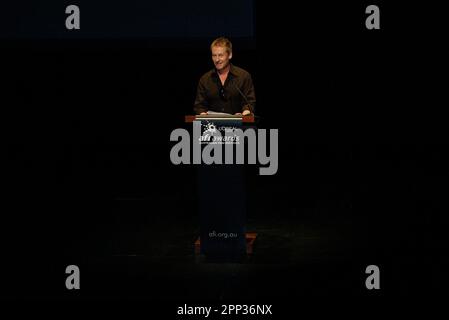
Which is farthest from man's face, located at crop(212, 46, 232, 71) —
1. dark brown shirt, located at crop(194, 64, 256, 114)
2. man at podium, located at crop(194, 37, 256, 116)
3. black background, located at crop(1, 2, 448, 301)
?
black background, located at crop(1, 2, 448, 301)

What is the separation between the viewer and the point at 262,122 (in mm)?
8172

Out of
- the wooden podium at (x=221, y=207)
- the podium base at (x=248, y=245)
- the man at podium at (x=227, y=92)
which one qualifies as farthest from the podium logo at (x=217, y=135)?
the podium base at (x=248, y=245)

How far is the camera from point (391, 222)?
614cm

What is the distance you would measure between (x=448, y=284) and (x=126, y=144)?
5.53 m

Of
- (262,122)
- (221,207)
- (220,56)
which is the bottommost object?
(221,207)

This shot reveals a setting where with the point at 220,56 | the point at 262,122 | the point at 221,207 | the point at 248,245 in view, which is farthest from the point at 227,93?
the point at 262,122

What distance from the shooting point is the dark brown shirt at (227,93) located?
5.12m

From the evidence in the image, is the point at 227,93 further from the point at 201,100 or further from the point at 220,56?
the point at 220,56

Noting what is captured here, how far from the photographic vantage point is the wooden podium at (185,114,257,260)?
16.0ft

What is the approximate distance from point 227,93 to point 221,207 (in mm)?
818

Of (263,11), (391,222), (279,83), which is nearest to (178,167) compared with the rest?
(279,83)

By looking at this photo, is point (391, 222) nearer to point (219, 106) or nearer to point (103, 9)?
point (219, 106)

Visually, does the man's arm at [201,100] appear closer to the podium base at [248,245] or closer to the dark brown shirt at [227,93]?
the dark brown shirt at [227,93]

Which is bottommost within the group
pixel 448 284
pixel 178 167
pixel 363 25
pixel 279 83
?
pixel 448 284
